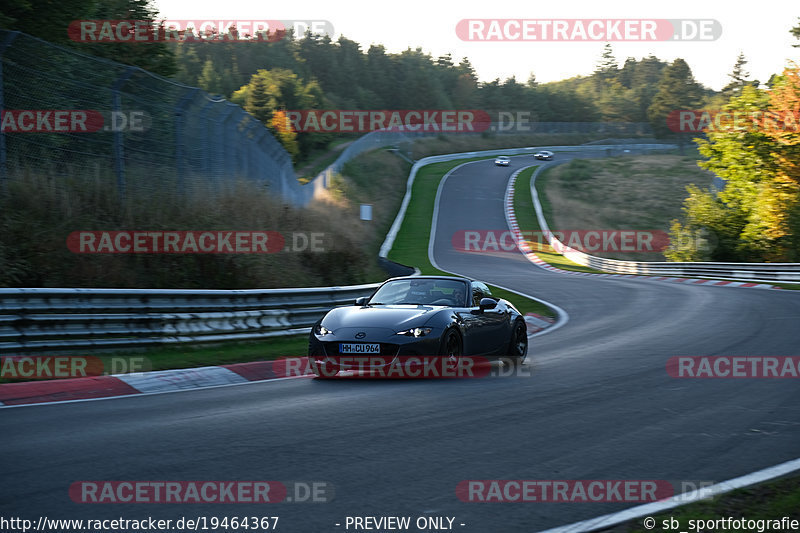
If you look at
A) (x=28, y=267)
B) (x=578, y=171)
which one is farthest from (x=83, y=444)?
(x=578, y=171)

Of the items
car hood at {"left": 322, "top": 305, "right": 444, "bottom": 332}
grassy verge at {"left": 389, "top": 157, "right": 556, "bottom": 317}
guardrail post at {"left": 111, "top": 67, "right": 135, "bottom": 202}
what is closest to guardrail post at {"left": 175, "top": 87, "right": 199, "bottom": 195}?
guardrail post at {"left": 111, "top": 67, "right": 135, "bottom": 202}

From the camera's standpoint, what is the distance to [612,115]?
476ft

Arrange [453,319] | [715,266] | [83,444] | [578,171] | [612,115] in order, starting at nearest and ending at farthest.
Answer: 1. [83,444]
2. [453,319]
3. [715,266]
4. [578,171]
5. [612,115]

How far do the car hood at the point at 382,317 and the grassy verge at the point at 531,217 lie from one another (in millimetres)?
32288

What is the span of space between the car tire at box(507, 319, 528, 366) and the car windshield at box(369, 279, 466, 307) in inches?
43.7

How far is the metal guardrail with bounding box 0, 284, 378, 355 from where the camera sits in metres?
9.83

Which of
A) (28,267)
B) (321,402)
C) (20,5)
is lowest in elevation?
(321,402)

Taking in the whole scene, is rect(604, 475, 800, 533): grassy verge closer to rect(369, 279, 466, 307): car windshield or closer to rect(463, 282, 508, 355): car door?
rect(463, 282, 508, 355): car door

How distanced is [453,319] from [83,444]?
5.18m

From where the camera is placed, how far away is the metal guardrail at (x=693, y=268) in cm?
3033

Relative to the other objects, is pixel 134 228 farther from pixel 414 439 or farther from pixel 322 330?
pixel 414 439

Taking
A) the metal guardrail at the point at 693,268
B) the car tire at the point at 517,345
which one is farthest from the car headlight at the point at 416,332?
the metal guardrail at the point at 693,268

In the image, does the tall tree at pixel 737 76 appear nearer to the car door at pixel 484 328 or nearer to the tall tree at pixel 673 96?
the tall tree at pixel 673 96

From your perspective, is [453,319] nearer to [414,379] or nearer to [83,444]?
[414,379]
